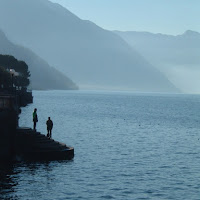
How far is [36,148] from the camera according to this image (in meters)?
44.3

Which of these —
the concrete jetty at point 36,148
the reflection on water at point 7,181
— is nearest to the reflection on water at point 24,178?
the reflection on water at point 7,181

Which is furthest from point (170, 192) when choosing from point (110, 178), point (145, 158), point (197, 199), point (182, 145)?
point (182, 145)

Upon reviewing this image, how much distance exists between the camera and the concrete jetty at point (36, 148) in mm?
43719

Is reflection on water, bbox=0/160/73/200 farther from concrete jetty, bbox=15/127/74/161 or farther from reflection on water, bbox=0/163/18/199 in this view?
concrete jetty, bbox=15/127/74/161

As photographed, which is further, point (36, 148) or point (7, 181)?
point (36, 148)

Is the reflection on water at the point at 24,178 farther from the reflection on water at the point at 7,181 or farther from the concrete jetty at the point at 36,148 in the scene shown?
the concrete jetty at the point at 36,148

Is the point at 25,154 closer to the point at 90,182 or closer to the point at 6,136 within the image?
the point at 6,136

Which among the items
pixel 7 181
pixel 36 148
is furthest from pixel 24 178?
pixel 36 148

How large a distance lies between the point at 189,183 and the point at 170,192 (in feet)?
12.3

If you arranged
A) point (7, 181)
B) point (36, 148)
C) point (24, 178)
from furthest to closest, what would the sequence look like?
point (36, 148)
point (24, 178)
point (7, 181)

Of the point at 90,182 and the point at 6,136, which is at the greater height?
the point at 6,136

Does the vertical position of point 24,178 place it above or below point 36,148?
below

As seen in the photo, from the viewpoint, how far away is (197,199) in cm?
3194

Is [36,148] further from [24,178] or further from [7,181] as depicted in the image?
[7,181]
